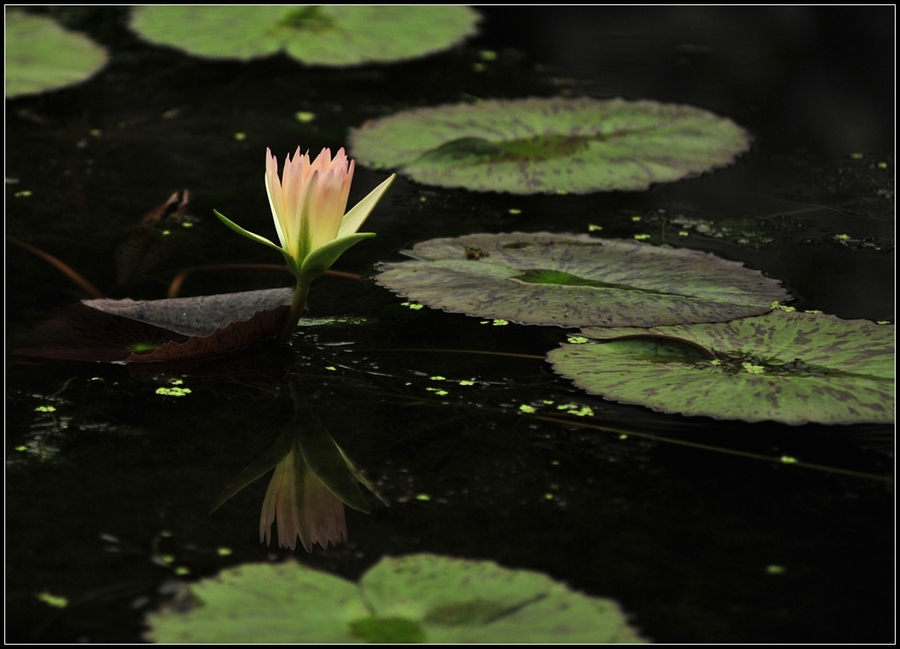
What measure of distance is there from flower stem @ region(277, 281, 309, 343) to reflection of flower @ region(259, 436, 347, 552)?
1.21 ft

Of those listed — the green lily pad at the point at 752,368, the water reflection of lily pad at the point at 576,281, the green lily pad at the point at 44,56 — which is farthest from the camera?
the green lily pad at the point at 44,56

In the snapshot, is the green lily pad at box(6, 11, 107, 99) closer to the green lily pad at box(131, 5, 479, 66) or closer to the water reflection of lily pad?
the green lily pad at box(131, 5, 479, 66)

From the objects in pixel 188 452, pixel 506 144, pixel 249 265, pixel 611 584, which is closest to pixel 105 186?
pixel 249 265

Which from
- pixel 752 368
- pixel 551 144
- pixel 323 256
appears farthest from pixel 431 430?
pixel 551 144

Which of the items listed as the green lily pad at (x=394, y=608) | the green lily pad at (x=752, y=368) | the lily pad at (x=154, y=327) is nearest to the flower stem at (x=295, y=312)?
the lily pad at (x=154, y=327)

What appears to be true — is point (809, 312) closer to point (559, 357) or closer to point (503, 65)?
point (559, 357)

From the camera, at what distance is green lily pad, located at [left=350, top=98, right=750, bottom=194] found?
2.86 m

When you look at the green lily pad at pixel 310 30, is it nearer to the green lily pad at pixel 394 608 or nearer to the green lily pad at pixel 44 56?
the green lily pad at pixel 44 56

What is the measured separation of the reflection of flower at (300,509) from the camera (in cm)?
150

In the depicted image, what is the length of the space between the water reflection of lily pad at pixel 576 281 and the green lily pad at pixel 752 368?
52mm

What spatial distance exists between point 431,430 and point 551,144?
1.53m

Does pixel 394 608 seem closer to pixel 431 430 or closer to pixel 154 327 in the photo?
pixel 431 430

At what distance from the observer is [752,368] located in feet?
5.99

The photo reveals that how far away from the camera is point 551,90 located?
3.74 meters
